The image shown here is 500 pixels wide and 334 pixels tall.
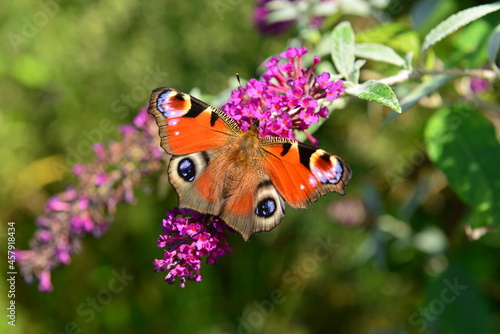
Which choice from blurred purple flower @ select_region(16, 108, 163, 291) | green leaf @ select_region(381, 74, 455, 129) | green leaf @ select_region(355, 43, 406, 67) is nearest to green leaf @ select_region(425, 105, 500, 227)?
green leaf @ select_region(381, 74, 455, 129)

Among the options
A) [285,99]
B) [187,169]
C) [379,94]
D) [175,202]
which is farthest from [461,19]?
[175,202]

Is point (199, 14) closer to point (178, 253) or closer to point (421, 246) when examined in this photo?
point (421, 246)

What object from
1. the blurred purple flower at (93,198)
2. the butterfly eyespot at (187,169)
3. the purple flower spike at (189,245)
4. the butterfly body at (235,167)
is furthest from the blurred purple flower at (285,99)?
the blurred purple flower at (93,198)

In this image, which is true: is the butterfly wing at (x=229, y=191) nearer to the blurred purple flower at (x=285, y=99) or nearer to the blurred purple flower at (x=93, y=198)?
the blurred purple flower at (x=285, y=99)

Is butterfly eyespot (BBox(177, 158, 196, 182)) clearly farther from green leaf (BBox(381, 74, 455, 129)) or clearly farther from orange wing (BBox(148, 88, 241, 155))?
green leaf (BBox(381, 74, 455, 129))

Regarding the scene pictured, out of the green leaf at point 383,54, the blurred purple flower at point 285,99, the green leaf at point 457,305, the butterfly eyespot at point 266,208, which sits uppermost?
the blurred purple flower at point 285,99
